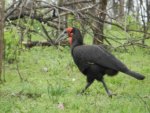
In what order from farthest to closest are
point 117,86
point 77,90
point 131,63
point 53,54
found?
point 53,54 < point 131,63 < point 117,86 < point 77,90

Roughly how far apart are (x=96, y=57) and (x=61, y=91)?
77 centimetres

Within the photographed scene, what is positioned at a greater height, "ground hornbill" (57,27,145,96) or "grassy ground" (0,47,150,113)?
"ground hornbill" (57,27,145,96)

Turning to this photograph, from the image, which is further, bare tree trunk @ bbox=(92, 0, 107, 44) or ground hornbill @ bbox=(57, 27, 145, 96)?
bare tree trunk @ bbox=(92, 0, 107, 44)

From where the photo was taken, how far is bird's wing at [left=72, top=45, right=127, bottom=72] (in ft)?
21.8

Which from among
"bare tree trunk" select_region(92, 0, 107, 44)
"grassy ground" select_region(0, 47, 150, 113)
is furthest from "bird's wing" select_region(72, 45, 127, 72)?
"bare tree trunk" select_region(92, 0, 107, 44)

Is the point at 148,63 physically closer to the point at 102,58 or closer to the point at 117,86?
the point at 117,86

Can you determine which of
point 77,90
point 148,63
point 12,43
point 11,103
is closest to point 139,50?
point 148,63

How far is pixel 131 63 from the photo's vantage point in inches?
450

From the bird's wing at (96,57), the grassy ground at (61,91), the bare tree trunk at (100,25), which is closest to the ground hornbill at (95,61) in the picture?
the bird's wing at (96,57)

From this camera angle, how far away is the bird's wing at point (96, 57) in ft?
21.8

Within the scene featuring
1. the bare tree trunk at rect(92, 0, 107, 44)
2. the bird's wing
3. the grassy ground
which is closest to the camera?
the grassy ground

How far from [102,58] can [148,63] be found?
5059 mm

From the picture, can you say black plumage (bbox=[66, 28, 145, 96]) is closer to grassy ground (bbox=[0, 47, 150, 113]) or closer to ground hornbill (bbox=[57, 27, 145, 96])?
ground hornbill (bbox=[57, 27, 145, 96])

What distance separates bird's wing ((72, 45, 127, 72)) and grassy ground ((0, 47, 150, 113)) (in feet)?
1.71
